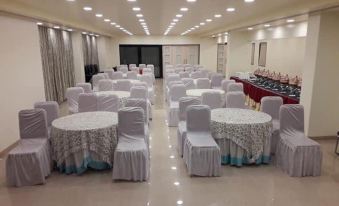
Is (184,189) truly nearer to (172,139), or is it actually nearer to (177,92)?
(172,139)

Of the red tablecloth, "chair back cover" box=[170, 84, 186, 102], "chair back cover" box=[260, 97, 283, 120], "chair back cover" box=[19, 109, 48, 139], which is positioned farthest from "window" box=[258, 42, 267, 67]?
"chair back cover" box=[19, 109, 48, 139]

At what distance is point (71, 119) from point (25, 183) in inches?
52.3

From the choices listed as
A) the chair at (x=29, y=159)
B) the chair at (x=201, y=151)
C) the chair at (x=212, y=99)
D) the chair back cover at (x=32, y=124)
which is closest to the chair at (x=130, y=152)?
the chair at (x=201, y=151)

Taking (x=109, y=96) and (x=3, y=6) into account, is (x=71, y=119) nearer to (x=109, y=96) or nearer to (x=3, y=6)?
(x=109, y=96)

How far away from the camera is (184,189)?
4.28 m

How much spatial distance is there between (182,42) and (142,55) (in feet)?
10.3

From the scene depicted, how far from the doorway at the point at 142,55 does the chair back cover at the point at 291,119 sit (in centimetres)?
1591

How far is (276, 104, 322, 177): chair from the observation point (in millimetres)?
4586

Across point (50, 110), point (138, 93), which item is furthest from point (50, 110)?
point (138, 93)

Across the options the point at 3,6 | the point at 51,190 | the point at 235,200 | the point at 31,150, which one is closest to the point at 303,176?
the point at 235,200

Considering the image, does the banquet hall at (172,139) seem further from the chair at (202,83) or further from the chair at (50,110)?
the chair at (202,83)

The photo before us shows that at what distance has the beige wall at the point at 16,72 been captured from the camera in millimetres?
5859

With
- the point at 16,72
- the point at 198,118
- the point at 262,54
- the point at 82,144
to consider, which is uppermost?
the point at 262,54

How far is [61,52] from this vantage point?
36.1 feet
